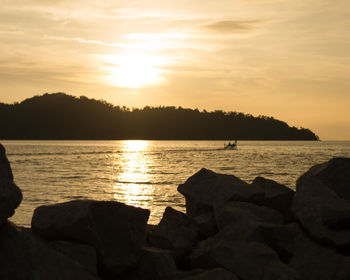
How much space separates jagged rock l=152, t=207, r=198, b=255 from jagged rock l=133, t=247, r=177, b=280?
1.20 m

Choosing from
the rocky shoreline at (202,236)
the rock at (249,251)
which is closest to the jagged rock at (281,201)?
the rocky shoreline at (202,236)

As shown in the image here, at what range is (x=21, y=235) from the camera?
6.25 meters

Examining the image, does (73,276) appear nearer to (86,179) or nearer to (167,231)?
(167,231)

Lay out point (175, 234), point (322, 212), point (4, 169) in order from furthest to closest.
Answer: point (175, 234) → point (322, 212) → point (4, 169)

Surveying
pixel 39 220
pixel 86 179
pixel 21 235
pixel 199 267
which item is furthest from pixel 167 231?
pixel 86 179

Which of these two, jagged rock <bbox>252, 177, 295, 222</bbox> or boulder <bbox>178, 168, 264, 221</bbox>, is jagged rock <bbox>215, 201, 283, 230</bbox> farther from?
jagged rock <bbox>252, 177, 295, 222</bbox>

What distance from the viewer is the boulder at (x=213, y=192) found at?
32.3 feet

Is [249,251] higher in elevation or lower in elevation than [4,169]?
lower

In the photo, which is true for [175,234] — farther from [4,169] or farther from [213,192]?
[4,169]

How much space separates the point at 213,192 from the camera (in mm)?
10102

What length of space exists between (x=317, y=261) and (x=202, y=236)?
7.63 ft

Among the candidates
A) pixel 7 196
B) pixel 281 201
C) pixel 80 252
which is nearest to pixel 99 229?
pixel 80 252

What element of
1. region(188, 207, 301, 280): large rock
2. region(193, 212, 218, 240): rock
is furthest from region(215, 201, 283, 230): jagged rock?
region(193, 212, 218, 240): rock

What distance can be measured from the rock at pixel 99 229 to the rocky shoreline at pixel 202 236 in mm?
14
